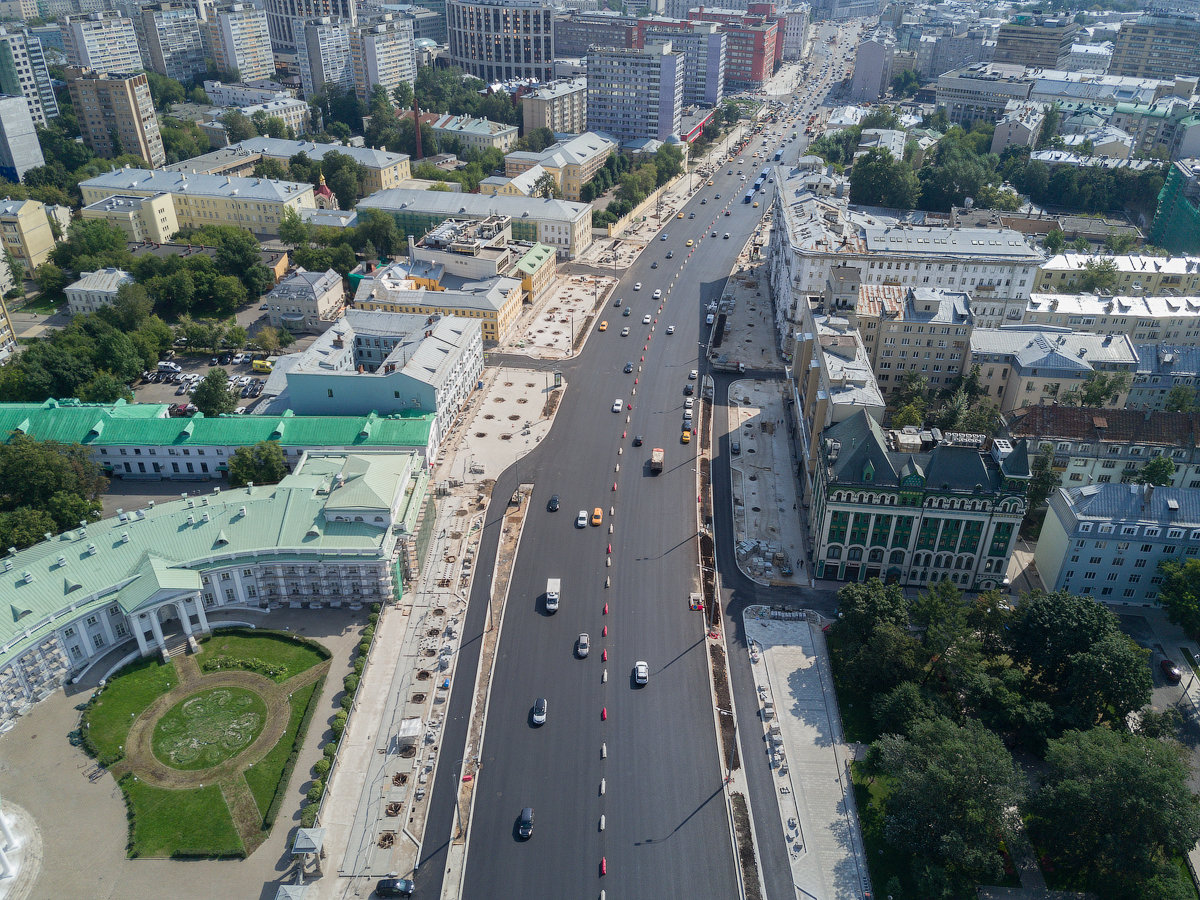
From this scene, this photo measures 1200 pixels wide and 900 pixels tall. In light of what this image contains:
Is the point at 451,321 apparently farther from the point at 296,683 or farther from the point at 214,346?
the point at 296,683

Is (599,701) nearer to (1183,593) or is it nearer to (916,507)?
(916,507)

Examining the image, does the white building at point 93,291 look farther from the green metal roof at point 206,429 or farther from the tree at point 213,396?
the tree at point 213,396

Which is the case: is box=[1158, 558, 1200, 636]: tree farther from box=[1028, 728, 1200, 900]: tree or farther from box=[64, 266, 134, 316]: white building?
box=[64, 266, 134, 316]: white building

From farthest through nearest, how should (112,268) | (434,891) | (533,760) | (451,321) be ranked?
(112,268), (451,321), (533,760), (434,891)

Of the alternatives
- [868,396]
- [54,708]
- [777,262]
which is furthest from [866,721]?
[777,262]

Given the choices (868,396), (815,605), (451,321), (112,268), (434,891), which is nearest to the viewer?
(434,891)

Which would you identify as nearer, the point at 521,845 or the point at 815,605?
the point at 521,845

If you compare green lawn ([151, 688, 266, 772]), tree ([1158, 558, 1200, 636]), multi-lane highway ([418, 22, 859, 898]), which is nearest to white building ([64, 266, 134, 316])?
multi-lane highway ([418, 22, 859, 898])
